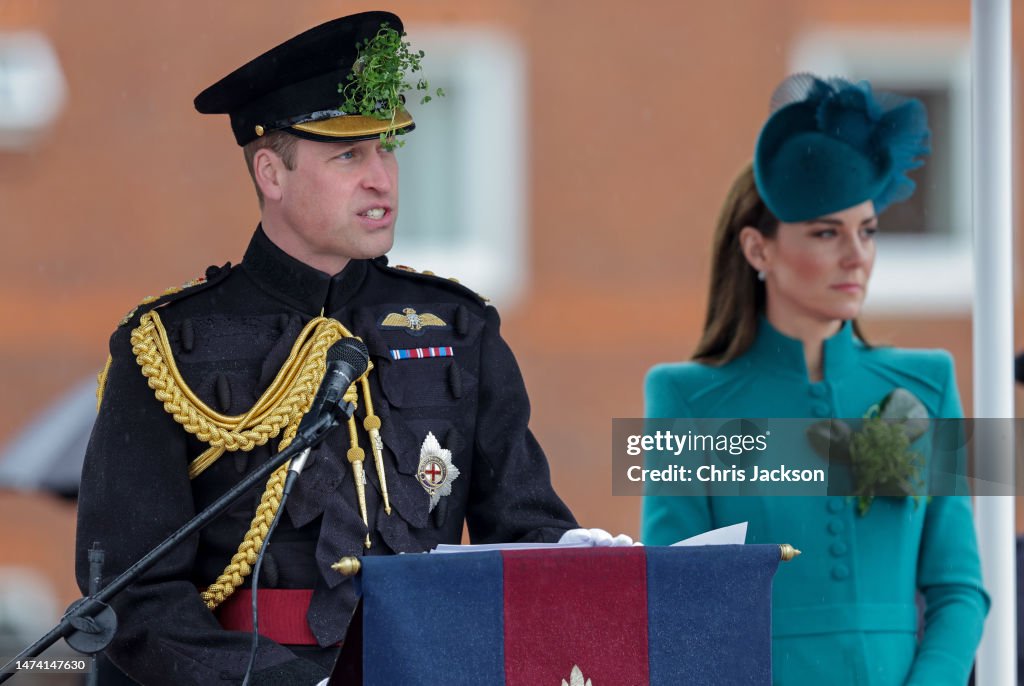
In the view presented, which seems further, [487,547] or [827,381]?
[827,381]

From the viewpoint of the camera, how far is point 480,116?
8.34 metres

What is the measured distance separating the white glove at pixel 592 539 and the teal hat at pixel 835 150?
1.32 meters

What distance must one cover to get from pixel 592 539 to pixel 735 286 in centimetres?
132

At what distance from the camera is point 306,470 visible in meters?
3.12

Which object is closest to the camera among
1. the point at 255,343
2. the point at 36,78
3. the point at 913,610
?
the point at 255,343

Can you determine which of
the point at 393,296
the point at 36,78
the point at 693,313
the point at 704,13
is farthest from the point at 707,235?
the point at 393,296

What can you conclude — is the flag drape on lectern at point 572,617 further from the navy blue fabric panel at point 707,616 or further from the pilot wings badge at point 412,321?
the pilot wings badge at point 412,321

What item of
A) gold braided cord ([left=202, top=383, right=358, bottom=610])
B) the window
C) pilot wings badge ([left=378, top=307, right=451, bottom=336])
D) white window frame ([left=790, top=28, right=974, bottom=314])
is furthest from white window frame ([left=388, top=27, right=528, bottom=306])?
gold braided cord ([left=202, top=383, right=358, bottom=610])

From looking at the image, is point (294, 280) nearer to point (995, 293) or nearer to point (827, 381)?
point (827, 381)

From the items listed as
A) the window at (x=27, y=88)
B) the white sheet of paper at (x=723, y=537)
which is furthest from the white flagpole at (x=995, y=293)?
the window at (x=27, y=88)

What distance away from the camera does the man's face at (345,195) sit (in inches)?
126

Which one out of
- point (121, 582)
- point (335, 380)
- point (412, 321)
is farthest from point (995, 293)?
point (121, 582)

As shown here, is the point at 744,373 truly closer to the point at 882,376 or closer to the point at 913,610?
the point at 882,376

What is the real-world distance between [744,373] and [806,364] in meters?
0.15
